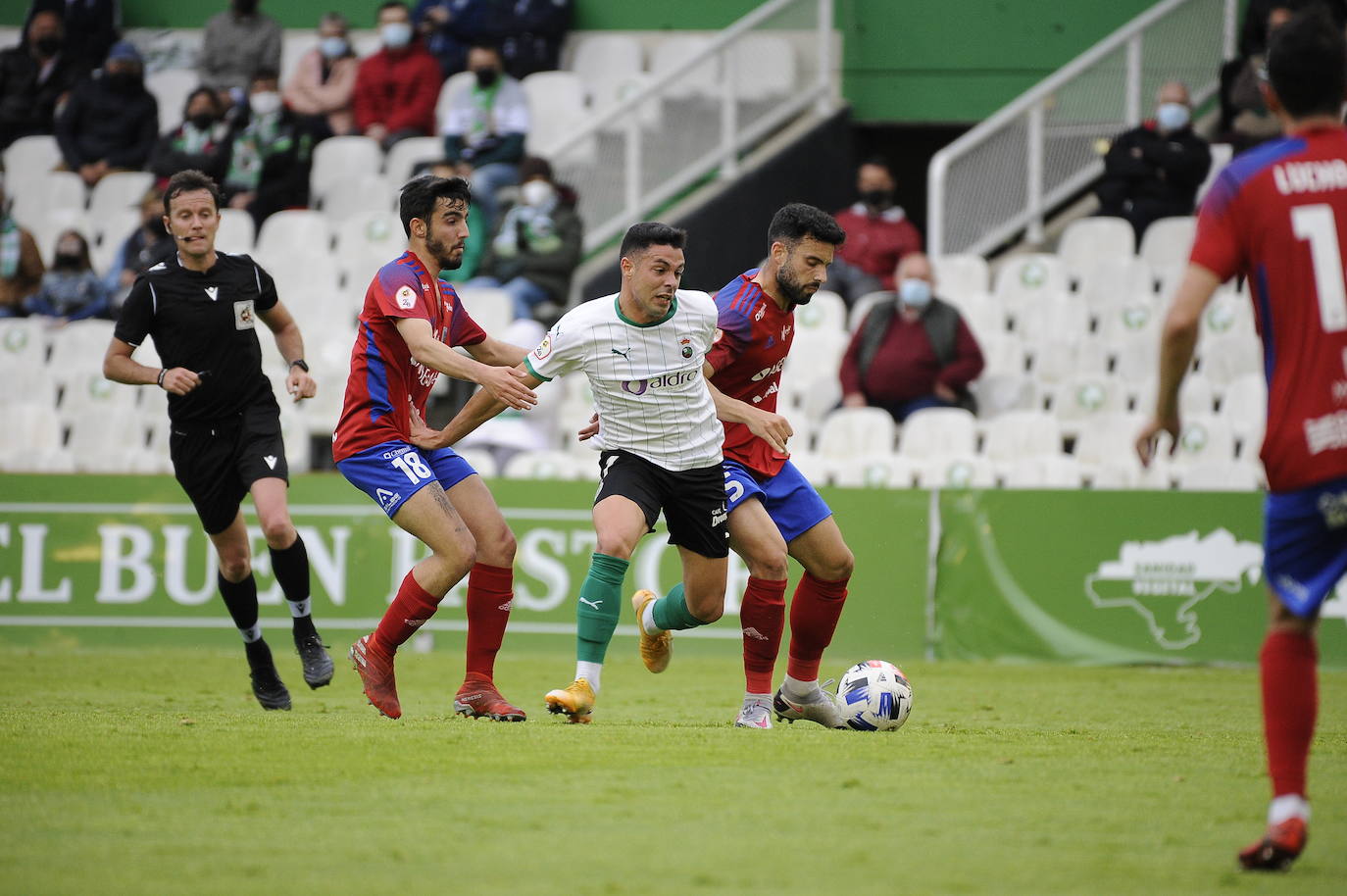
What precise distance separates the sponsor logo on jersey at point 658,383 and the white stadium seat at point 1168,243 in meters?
9.16

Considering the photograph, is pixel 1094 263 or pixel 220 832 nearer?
pixel 220 832

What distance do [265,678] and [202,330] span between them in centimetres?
192

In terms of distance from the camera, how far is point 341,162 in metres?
18.7

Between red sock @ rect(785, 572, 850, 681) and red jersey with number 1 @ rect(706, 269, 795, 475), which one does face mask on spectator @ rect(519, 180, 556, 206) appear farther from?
red sock @ rect(785, 572, 850, 681)

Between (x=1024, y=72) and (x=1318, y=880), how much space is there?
16.4 metres

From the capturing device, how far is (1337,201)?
4.88 m

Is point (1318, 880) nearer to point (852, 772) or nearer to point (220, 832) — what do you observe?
point (852, 772)

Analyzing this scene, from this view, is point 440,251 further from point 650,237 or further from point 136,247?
point 136,247

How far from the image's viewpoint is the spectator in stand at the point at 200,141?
17.9 m

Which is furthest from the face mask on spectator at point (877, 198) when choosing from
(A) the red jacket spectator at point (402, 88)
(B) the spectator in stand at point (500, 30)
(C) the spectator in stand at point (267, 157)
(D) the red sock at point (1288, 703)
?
(D) the red sock at point (1288, 703)

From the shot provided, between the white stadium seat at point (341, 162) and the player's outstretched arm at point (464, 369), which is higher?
the white stadium seat at point (341, 162)

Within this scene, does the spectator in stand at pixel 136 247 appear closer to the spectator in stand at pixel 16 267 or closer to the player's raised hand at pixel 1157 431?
the spectator in stand at pixel 16 267

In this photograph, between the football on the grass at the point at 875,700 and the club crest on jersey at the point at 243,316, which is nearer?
the football on the grass at the point at 875,700

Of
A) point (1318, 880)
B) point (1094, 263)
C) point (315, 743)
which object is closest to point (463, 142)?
point (1094, 263)
